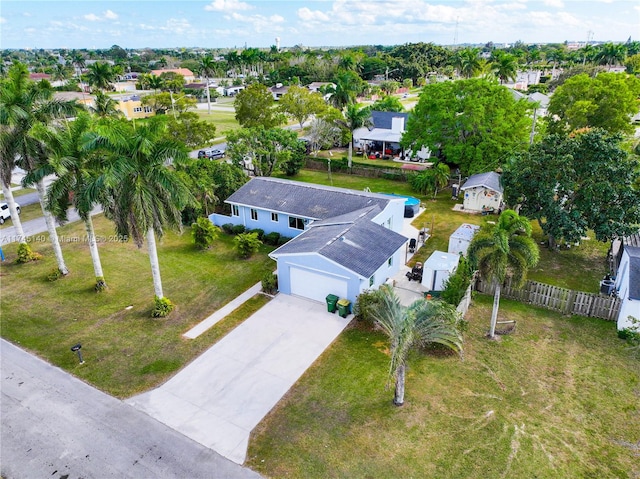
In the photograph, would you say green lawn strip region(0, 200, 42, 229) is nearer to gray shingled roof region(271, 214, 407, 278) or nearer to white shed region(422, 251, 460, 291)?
gray shingled roof region(271, 214, 407, 278)

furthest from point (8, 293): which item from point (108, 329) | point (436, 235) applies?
point (436, 235)

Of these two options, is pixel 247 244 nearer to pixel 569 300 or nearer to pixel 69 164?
pixel 69 164

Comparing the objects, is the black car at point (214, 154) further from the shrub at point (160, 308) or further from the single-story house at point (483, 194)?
the shrub at point (160, 308)

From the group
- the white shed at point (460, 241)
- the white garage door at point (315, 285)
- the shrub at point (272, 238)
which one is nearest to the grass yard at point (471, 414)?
the white garage door at point (315, 285)

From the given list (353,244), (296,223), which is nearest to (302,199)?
(296,223)

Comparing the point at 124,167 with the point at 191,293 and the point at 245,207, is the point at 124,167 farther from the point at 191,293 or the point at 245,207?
the point at 245,207

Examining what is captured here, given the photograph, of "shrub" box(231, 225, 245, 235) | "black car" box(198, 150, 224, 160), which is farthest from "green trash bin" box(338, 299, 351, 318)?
"black car" box(198, 150, 224, 160)
